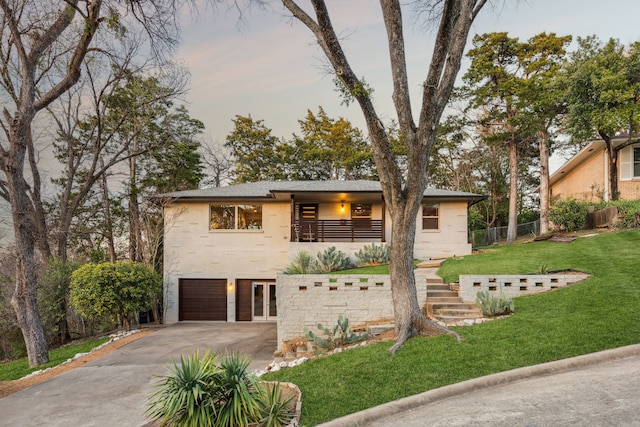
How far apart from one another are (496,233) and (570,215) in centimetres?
791

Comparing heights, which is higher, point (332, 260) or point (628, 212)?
point (628, 212)

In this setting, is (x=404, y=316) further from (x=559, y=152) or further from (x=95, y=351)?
(x=559, y=152)

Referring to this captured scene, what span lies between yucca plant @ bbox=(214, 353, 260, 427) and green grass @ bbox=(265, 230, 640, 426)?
72 cm

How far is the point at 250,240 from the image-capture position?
1611 cm

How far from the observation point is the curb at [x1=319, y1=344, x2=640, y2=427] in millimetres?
4531

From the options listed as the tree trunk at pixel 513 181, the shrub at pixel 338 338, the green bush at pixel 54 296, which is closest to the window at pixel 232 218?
the green bush at pixel 54 296

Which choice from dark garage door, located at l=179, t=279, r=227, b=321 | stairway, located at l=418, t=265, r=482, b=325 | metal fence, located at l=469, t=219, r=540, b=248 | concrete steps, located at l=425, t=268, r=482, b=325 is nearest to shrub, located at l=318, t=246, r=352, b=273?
dark garage door, located at l=179, t=279, r=227, b=321

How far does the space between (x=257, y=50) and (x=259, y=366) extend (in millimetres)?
12137

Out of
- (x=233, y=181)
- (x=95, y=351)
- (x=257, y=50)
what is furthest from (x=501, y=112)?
(x=95, y=351)

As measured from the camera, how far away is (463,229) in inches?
663

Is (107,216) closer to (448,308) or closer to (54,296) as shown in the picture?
(54,296)

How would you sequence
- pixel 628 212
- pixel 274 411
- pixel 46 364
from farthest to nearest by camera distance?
pixel 628 212, pixel 46 364, pixel 274 411

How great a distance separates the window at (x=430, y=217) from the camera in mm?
17008

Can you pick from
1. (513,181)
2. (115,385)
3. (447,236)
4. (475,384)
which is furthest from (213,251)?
(513,181)
